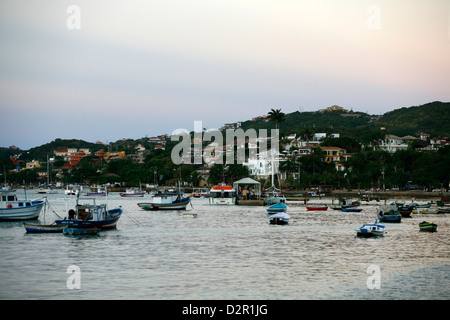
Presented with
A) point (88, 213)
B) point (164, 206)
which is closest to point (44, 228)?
point (88, 213)

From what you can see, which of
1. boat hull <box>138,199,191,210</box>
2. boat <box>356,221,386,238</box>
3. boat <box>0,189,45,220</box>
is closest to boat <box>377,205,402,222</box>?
boat <box>356,221,386,238</box>

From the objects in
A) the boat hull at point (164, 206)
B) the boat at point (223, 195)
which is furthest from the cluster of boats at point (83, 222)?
the boat at point (223, 195)

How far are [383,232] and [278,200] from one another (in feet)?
127

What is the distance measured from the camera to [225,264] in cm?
3080

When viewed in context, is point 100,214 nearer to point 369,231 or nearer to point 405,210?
point 369,231

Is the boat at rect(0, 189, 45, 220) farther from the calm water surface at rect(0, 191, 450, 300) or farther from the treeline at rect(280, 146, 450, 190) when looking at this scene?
the treeline at rect(280, 146, 450, 190)

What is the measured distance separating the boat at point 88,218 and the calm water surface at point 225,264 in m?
1.15

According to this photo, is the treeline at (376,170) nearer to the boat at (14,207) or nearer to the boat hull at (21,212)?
the boat hull at (21,212)

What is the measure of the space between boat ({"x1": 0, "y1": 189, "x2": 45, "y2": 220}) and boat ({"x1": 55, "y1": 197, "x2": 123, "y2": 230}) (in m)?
13.6

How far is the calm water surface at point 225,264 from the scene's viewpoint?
2367cm

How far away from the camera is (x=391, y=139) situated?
185 m

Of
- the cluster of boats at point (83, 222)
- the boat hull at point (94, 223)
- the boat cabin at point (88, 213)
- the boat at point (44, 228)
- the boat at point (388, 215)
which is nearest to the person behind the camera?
the boat hull at point (94, 223)

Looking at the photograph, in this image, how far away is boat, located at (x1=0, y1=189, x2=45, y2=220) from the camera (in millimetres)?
57375

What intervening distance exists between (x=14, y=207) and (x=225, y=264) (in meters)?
36.0
